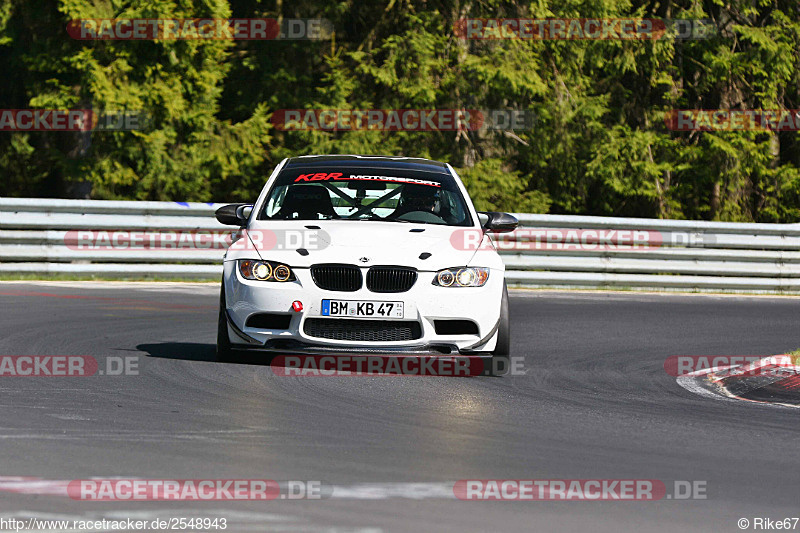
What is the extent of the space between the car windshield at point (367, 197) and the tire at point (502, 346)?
3.01ft

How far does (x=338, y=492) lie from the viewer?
209 inches

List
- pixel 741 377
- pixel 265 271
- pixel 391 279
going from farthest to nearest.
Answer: pixel 741 377 < pixel 265 271 < pixel 391 279

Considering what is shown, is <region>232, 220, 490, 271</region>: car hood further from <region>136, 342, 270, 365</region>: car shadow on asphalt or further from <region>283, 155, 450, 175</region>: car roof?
<region>283, 155, 450, 175</region>: car roof

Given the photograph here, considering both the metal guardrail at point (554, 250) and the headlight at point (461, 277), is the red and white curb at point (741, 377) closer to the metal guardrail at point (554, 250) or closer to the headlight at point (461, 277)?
the headlight at point (461, 277)

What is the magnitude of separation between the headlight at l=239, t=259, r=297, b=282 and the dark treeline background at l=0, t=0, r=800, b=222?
14961mm

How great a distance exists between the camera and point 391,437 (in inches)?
261

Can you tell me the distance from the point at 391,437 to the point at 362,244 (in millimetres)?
2490

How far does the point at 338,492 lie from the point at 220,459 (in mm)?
857

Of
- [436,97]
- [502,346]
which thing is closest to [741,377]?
[502,346]

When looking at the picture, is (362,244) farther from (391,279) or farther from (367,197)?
(367,197)

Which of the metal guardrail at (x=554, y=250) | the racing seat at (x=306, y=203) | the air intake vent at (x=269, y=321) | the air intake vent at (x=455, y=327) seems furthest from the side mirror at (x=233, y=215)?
the metal guardrail at (x=554, y=250)

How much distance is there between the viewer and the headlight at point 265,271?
28.9ft

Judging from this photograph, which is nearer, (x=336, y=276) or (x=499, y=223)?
(x=336, y=276)

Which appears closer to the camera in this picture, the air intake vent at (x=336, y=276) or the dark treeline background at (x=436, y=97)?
the air intake vent at (x=336, y=276)
